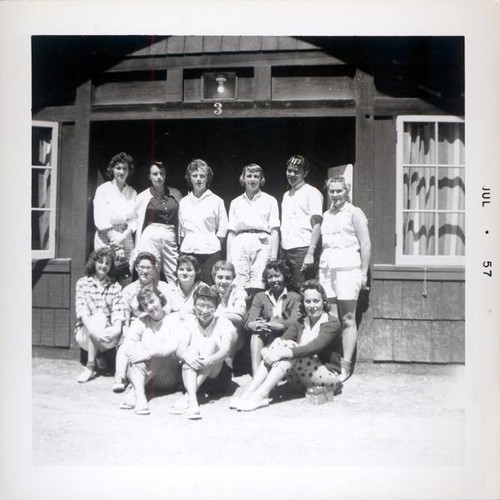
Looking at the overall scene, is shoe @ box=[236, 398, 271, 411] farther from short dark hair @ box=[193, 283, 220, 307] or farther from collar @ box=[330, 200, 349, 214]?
collar @ box=[330, 200, 349, 214]

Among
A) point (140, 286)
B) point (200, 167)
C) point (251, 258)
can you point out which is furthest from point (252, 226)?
point (140, 286)

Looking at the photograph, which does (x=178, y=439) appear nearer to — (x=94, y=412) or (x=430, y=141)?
(x=94, y=412)

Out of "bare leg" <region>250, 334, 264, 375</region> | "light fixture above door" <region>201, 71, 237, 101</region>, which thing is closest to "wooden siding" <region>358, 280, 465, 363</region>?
"bare leg" <region>250, 334, 264, 375</region>

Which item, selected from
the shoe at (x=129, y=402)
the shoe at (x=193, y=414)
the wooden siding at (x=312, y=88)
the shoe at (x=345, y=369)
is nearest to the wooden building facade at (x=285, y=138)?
the wooden siding at (x=312, y=88)

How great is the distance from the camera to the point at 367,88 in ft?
9.70

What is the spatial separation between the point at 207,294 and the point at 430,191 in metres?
1.15

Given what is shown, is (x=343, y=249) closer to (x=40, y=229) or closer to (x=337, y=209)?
(x=337, y=209)

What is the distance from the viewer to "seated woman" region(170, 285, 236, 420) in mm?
2842

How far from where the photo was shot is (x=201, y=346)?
2.89 m

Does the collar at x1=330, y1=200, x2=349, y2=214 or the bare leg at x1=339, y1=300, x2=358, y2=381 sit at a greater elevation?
the collar at x1=330, y1=200, x2=349, y2=214

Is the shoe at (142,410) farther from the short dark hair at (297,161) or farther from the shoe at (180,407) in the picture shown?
the short dark hair at (297,161)

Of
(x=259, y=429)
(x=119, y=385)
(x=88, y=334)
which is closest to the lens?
(x=259, y=429)

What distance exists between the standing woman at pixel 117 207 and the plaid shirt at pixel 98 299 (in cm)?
17

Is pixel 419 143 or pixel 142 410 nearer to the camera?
pixel 142 410
